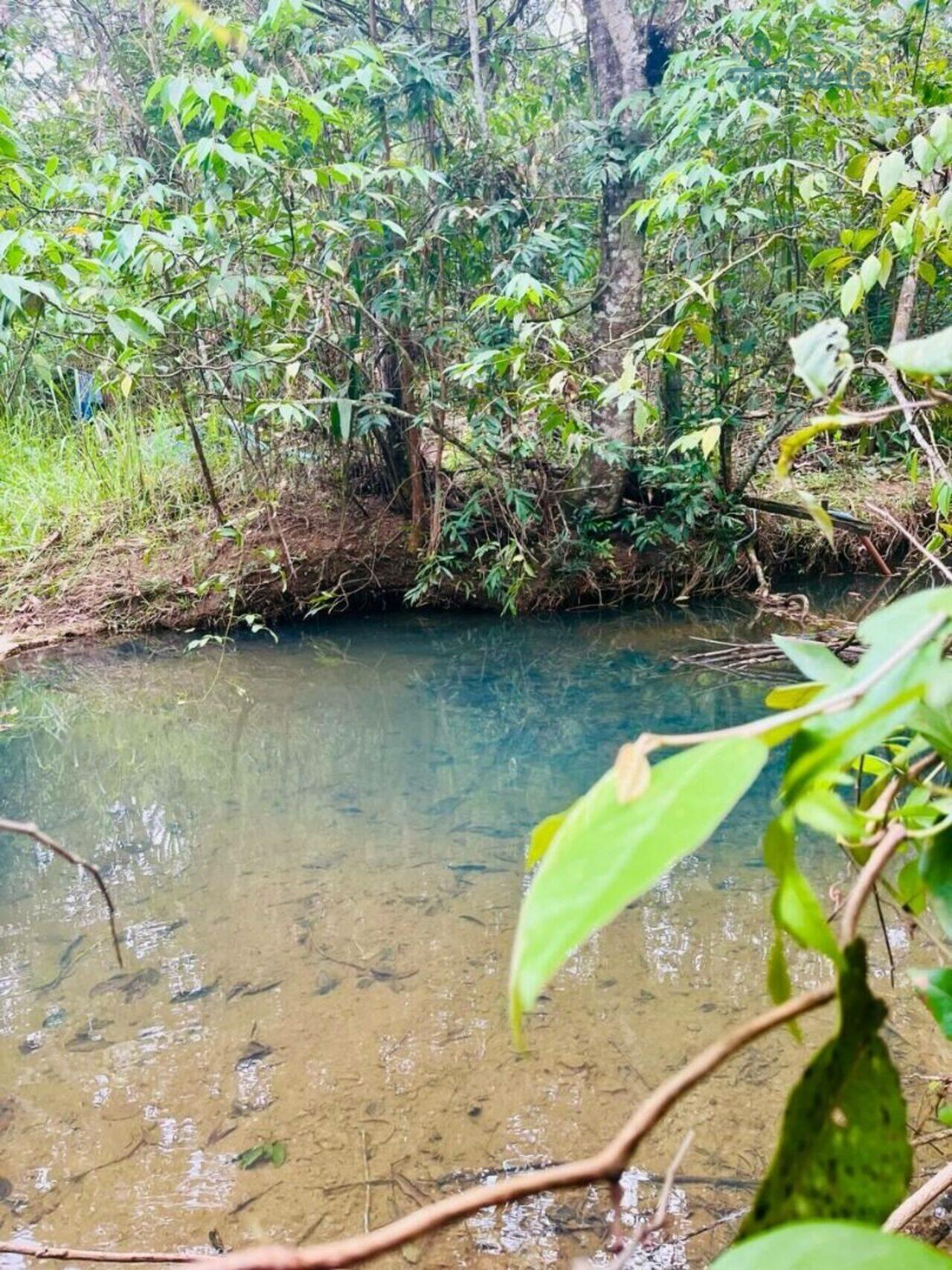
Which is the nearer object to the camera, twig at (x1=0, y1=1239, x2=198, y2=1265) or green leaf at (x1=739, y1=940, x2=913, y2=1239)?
green leaf at (x1=739, y1=940, x2=913, y2=1239)

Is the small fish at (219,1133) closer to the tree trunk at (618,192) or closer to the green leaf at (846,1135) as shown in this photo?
the green leaf at (846,1135)

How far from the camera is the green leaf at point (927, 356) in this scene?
29cm

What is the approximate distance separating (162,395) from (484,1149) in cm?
484

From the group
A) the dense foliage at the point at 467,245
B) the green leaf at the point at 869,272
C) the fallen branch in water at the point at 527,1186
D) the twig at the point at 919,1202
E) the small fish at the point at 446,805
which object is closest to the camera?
the fallen branch in water at the point at 527,1186

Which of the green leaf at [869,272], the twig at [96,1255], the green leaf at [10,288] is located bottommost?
the twig at [96,1255]

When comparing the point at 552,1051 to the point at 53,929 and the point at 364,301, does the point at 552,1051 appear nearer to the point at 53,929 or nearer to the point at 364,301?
the point at 53,929

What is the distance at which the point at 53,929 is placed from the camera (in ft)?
6.35

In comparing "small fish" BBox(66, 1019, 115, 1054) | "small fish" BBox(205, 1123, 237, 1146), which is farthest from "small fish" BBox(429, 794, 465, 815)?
"small fish" BBox(205, 1123, 237, 1146)

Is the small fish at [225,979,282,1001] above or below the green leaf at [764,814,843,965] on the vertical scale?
Result: below

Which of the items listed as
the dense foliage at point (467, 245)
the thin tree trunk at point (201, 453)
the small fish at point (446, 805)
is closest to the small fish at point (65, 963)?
the small fish at point (446, 805)

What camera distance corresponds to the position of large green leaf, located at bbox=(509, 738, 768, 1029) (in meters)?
0.18

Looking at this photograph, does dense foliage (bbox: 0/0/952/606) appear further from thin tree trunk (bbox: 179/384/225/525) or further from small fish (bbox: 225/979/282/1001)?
small fish (bbox: 225/979/282/1001)

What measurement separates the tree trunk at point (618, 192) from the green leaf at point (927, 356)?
413cm

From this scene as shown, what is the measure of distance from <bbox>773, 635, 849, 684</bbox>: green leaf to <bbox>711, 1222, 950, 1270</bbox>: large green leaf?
0.75 feet
